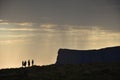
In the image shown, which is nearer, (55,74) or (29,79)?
(29,79)

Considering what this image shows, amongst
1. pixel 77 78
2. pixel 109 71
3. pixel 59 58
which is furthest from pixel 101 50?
pixel 77 78

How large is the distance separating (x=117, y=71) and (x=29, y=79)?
16478 mm

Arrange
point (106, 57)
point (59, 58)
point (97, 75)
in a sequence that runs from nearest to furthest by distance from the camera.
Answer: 1. point (97, 75)
2. point (106, 57)
3. point (59, 58)

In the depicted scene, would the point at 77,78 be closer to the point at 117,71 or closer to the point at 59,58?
the point at 117,71

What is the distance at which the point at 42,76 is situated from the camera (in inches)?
2527

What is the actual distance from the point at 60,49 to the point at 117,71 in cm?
5678

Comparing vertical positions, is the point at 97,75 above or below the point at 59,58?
above

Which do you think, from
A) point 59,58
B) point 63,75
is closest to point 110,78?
point 63,75

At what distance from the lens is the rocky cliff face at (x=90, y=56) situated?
9881 cm

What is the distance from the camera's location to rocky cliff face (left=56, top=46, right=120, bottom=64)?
9881cm

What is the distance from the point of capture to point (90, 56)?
346 feet

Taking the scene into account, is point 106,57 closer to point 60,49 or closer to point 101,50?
point 101,50

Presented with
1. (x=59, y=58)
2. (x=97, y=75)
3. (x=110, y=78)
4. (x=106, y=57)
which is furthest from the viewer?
(x=59, y=58)

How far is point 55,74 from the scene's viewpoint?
65.6 m
